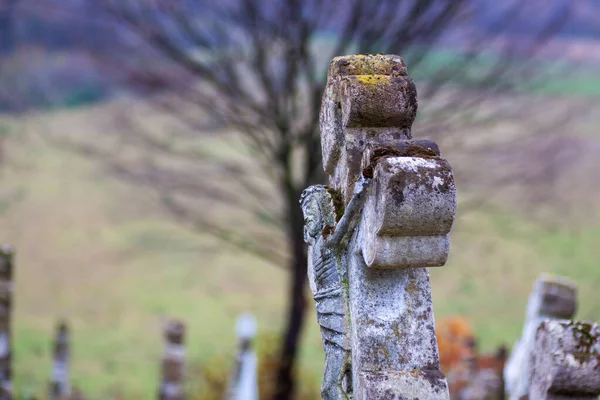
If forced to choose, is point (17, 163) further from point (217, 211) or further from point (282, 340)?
point (282, 340)

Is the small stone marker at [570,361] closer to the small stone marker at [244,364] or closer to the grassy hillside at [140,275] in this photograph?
the small stone marker at [244,364]

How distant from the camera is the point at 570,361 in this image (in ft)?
7.96

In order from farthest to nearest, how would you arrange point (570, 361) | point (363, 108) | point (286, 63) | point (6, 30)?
point (6, 30), point (286, 63), point (570, 361), point (363, 108)

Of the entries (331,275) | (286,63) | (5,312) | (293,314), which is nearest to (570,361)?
(331,275)

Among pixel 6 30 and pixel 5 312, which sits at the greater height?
pixel 6 30

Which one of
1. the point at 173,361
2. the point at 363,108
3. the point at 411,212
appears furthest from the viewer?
the point at 173,361

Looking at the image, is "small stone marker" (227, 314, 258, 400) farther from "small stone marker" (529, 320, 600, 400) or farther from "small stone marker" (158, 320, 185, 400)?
"small stone marker" (529, 320, 600, 400)

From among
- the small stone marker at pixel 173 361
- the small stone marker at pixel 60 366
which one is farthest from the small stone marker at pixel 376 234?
the small stone marker at pixel 60 366

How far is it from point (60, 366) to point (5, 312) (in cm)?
224

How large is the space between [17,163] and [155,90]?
526cm

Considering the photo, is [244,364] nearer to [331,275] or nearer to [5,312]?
[5,312]

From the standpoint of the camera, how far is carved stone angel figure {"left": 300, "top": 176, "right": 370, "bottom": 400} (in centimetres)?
228

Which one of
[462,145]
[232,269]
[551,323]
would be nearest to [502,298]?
[462,145]

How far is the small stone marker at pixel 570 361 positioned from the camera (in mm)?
2424
